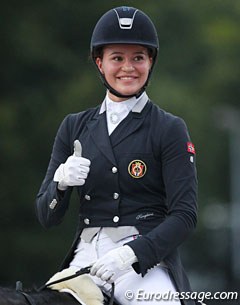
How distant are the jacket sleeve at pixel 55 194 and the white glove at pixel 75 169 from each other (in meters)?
0.14

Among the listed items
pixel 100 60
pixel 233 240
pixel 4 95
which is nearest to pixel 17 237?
pixel 4 95

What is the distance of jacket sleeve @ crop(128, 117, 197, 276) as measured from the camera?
19.6ft

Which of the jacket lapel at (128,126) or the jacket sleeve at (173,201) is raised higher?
the jacket lapel at (128,126)

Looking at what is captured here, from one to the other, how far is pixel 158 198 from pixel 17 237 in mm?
20459

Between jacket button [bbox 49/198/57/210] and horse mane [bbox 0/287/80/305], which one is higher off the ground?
jacket button [bbox 49/198/57/210]

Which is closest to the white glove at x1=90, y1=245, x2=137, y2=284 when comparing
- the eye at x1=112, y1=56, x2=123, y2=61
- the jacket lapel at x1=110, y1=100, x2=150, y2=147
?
the jacket lapel at x1=110, y1=100, x2=150, y2=147

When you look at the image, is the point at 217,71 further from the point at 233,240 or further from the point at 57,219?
the point at 57,219

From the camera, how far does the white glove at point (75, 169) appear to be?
19.6 feet

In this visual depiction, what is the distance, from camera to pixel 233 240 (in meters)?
35.9

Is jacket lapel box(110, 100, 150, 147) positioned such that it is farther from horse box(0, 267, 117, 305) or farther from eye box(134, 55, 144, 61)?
horse box(0, 267, 117, 305)

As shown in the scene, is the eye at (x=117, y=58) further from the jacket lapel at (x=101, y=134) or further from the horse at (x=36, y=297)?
the horse at (x=36, y=297)

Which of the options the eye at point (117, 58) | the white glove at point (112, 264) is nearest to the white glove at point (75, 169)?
the white glove at point (112, 264)

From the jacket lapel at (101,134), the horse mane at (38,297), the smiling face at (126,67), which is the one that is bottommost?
the horse mane at (38,297)

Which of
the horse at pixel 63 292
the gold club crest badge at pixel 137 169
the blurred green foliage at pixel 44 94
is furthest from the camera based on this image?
the blurred green foliage at pixel 44 94
